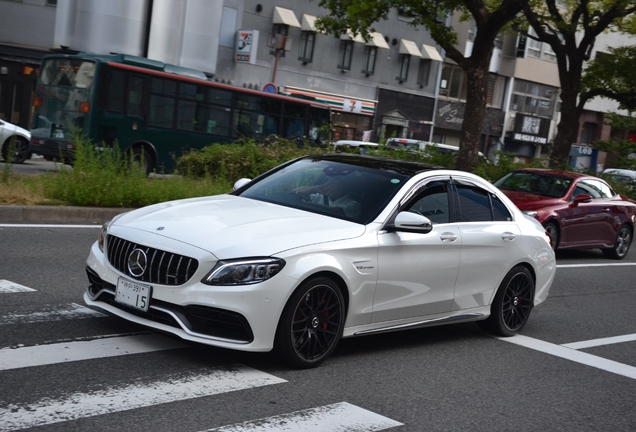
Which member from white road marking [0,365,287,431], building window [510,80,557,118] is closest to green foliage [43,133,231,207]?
white road marking [0,365,287,431]

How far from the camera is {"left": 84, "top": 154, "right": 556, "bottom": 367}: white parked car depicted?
5680 mm

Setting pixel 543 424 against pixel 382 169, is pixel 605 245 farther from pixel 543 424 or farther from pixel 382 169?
pixel 543 424

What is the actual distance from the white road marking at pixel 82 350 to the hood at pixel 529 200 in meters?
9.89

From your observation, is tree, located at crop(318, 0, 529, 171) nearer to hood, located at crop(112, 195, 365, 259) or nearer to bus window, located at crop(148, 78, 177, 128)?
bus window, located at crop(148, 78, 177, 128)

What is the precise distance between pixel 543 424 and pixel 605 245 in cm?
1221

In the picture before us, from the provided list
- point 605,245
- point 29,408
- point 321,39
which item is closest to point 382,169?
point 29,408

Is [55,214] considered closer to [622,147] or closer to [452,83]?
[622,147]

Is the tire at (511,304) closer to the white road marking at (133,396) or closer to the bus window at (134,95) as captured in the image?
the white road marking at (133,396)

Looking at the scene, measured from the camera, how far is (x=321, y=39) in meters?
44.4

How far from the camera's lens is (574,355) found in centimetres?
779

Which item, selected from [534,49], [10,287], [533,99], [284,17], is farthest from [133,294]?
[533,99]

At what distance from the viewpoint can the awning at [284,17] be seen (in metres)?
41.5

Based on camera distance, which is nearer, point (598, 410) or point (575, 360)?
point (598, 410)

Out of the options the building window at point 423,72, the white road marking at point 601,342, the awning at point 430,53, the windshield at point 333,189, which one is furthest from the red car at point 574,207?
the building window at point 423,72
